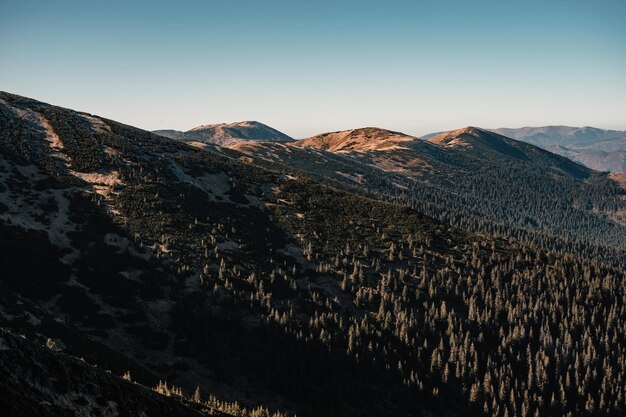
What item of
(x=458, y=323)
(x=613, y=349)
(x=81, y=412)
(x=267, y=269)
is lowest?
(x=613, y=349)

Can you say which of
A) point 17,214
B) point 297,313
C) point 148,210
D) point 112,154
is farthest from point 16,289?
point 112,154

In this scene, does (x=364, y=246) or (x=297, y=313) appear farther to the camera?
(x=364, y=246)

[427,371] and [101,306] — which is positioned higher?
[101,306]

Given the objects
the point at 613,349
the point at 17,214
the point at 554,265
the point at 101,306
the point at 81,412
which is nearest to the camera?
the point at 81,412

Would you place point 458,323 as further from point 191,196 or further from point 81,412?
point 81,412

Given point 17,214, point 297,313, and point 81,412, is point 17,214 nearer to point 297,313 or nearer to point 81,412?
point 297,313

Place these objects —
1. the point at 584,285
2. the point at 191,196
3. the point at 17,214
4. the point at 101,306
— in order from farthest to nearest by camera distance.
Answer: the point at 584,285 < the point at 191,196 < the point at 17,214 < the point at 101,306
